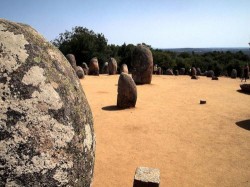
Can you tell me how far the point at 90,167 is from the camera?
212cm

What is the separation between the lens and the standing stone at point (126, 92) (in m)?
12.1

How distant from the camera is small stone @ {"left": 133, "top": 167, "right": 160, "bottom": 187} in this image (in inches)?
189

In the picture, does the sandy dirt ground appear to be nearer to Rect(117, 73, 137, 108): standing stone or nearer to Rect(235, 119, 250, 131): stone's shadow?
Rect(235, 119, 250, 131): stone's shadow

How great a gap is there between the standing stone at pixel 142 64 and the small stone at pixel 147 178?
1523 centimetres

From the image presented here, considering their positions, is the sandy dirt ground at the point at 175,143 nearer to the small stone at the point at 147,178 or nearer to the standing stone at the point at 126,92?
the standing stone at the point at 126,92

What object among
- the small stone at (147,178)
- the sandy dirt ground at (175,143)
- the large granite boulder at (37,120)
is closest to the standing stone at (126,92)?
the sandy dirt ground at (175,143)

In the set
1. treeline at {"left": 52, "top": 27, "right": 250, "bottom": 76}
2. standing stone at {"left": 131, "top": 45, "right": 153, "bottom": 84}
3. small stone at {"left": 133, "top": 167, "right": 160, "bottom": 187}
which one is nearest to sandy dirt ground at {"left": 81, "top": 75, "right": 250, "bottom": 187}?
small stone at {"left": 133, "top": 167, "right": 160, "bottom": 187}

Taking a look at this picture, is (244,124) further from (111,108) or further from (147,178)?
(147,178)

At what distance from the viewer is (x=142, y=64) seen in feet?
65.0

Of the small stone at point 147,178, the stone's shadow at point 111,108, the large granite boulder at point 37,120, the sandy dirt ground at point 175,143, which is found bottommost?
the sandy dirt ground at point 175,143

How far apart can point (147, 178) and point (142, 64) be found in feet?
51.0

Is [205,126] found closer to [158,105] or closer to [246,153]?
A: [246,153]

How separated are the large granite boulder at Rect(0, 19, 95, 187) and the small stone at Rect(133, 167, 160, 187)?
2.97 m

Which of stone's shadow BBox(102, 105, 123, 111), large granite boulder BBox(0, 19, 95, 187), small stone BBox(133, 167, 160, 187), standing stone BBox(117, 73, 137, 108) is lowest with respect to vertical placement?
small stone BBox(133, 167, 160, 187)
